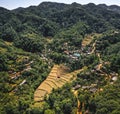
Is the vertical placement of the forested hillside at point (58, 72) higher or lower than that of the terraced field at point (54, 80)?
higher

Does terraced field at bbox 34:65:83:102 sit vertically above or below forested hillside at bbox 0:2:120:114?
below

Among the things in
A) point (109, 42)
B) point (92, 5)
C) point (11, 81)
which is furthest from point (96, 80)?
point (92, 5)

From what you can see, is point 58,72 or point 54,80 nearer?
point 54,80

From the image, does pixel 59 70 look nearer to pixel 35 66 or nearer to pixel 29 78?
pixel 35 66

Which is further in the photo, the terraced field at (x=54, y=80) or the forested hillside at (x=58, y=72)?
the terraced field at (x=54, y=80)

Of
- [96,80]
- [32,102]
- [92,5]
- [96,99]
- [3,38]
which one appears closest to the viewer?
[96,99]

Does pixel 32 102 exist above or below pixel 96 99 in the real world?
below

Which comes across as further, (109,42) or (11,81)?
(109,42)
